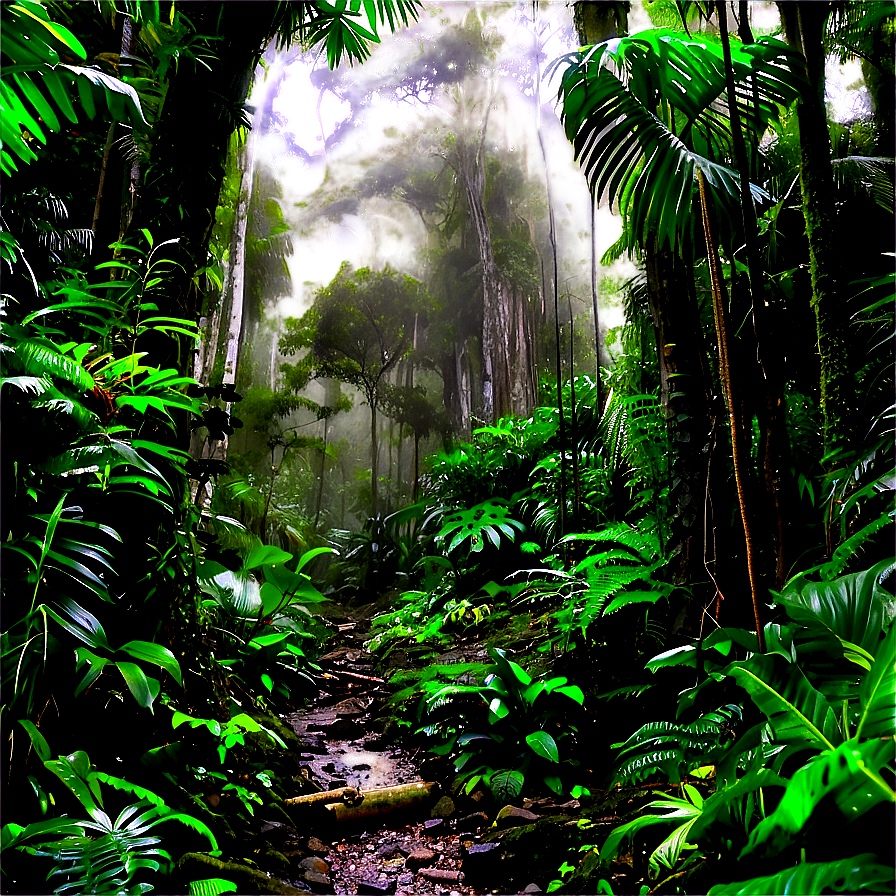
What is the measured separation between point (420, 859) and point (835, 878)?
1552 mm

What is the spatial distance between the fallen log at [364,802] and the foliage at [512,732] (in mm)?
215

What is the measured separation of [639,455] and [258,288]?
436 inches

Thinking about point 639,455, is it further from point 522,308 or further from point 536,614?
point 522,308

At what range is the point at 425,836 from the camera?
93.3 inches

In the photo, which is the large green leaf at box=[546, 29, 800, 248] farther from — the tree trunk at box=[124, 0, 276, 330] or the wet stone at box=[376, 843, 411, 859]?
the wet stone at box=[376, 843, 411, 859]

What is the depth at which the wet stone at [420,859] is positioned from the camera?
6.97 ft

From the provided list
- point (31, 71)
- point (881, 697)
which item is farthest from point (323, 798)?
point (31, 71)

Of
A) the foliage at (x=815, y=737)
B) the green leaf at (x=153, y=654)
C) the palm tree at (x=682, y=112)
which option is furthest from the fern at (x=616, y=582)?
the green leaf at (x=153, y=654)

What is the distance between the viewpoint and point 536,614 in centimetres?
479

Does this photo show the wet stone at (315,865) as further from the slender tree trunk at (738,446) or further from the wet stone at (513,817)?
the slender tree trunk at (738,446)

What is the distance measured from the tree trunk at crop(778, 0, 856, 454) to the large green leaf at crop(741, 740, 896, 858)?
1.59 m

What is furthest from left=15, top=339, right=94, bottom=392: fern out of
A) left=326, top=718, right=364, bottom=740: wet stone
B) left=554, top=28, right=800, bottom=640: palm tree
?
left=326, top=718, right=364, bottom=740: wet stone

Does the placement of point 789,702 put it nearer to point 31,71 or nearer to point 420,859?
point 420,859

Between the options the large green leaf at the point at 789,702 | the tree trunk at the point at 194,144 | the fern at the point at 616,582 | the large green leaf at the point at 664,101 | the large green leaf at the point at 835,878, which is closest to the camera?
the large green leaf at the point at 835,878
